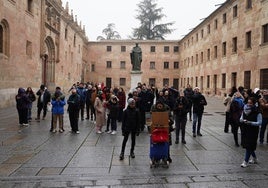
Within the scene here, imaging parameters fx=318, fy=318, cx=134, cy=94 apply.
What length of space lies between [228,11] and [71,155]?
2787 centimetres

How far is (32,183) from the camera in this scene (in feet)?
19.1

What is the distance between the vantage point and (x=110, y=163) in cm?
731

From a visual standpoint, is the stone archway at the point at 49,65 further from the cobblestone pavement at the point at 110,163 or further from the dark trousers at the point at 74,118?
the cobblestone pavement at the point at 110,163

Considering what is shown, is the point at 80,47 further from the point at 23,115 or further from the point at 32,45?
the point at 23,115

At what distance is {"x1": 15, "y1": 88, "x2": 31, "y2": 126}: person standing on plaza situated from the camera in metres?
12.3

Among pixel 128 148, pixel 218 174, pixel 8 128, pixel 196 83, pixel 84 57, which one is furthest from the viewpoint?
pixel 84 57

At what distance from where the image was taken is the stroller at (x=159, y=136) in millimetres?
6973

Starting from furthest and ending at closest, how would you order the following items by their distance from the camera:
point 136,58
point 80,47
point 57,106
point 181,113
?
1. point 80,47
2. point 136,58
3. point 57,106
4. point 181,113

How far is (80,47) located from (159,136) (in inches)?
1684

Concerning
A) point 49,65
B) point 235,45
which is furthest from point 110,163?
point 235,45

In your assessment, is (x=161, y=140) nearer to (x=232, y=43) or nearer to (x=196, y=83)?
(x=232, y=43)

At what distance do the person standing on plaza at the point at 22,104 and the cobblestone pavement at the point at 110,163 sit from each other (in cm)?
168

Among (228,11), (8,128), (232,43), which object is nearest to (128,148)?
(8,128)

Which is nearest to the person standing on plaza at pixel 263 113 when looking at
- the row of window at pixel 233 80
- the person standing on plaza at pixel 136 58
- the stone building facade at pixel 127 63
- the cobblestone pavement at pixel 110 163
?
the cobblestone pavement at pixel 110 163
